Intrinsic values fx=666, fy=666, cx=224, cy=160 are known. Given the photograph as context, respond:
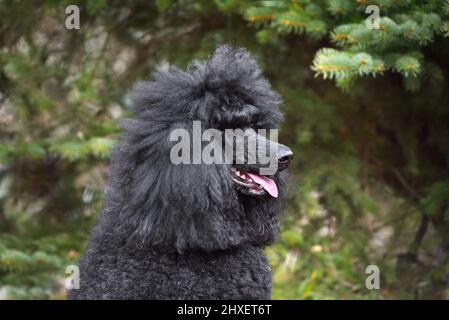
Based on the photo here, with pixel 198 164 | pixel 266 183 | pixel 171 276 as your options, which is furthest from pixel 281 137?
pixel 171 276

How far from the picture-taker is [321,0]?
13.5 ft

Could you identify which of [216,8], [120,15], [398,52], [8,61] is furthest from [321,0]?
[8,61]

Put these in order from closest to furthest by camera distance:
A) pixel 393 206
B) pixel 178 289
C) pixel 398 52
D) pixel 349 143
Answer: pixel 178 289, pixel 398 52, pixel 349 143, pixel 393 206

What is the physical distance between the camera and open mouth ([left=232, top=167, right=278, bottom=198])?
310 centimetres

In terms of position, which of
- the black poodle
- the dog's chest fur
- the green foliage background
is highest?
the green foliage background

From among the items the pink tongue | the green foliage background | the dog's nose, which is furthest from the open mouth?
the green foliage background

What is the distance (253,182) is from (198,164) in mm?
290

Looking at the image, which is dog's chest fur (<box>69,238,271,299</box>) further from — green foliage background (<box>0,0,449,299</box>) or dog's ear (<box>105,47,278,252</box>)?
green foliage background (<box>0,0,449,299</box>)

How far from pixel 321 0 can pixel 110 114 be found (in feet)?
7.06

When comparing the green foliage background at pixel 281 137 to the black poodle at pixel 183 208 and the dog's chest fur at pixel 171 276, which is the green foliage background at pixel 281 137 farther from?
the dog's chest fur at pixel 171 276

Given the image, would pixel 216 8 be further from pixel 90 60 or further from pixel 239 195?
pixel 239 195

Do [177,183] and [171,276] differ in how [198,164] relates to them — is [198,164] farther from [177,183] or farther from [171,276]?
[171,276]

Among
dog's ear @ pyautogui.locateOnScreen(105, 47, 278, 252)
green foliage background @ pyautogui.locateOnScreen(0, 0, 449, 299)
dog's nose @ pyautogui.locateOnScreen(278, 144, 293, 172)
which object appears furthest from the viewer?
green foliage background @ pyautogui.locateOnScreen(0, 0, 449, 299)

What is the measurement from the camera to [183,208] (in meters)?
2.96
